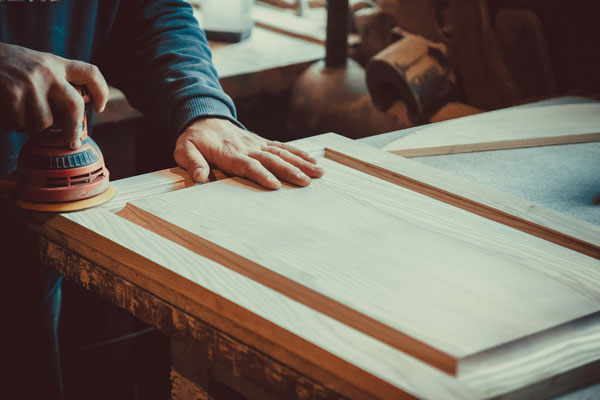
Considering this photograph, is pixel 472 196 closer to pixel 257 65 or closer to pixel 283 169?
pixel 283 169

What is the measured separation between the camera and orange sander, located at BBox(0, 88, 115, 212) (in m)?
1.12

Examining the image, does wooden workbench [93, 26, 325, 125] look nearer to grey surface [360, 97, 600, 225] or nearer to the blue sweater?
the blue sweater

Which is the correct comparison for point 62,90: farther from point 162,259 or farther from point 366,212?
point 366,212

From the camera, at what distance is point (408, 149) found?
1.52 m

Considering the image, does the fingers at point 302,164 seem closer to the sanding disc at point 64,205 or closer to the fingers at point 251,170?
the fingers at point 251,170

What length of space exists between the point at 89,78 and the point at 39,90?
0.10 meters

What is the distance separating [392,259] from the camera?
3.24ft

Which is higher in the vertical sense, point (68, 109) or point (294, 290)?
point (68, 109)

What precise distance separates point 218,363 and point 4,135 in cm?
89

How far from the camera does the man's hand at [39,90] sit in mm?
994

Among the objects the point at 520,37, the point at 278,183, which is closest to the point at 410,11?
the point at 520,37

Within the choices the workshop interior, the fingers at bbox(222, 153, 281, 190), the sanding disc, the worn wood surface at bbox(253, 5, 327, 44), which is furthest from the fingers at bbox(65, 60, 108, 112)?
the worn wood surface at bbox(253, 5, 327, 44)

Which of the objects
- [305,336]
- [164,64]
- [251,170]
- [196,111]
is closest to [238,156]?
[251,170]

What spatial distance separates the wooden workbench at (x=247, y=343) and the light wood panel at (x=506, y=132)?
0.73 m
